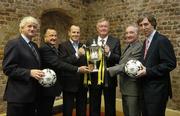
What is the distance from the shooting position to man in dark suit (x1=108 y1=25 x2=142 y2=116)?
11.7ft

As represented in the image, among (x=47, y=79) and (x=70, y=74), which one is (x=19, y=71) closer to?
(x=47, y=79)

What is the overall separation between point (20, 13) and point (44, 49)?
2.08m

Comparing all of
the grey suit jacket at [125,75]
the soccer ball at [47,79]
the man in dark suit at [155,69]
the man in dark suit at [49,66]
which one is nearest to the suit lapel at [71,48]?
the man in dark suit at [49,66]

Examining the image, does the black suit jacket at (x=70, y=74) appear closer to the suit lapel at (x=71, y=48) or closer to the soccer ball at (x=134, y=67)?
the suit lapel at (x=71, y=48)

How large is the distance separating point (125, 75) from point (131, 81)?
14 centimetres

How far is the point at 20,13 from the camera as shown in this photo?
5.38 metres

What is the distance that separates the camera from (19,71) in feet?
9.64

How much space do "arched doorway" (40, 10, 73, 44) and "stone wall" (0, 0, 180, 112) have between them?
0.12 metres

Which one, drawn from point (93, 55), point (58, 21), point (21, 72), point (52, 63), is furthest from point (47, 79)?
point (58, 21)

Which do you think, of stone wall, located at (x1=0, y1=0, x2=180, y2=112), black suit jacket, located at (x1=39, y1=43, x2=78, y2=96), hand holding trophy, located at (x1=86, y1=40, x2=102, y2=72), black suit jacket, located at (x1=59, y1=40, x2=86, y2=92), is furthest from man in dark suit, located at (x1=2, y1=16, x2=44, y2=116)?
stone wall, located at (x1=0, y1=0, x2=180, y2=112)

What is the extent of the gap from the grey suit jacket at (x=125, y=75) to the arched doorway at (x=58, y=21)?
2.89m

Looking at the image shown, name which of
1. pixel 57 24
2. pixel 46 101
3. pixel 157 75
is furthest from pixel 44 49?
pixel 57 24

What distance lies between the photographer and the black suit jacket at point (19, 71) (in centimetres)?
294

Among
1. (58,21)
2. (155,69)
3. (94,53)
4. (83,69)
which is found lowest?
(83,69)
